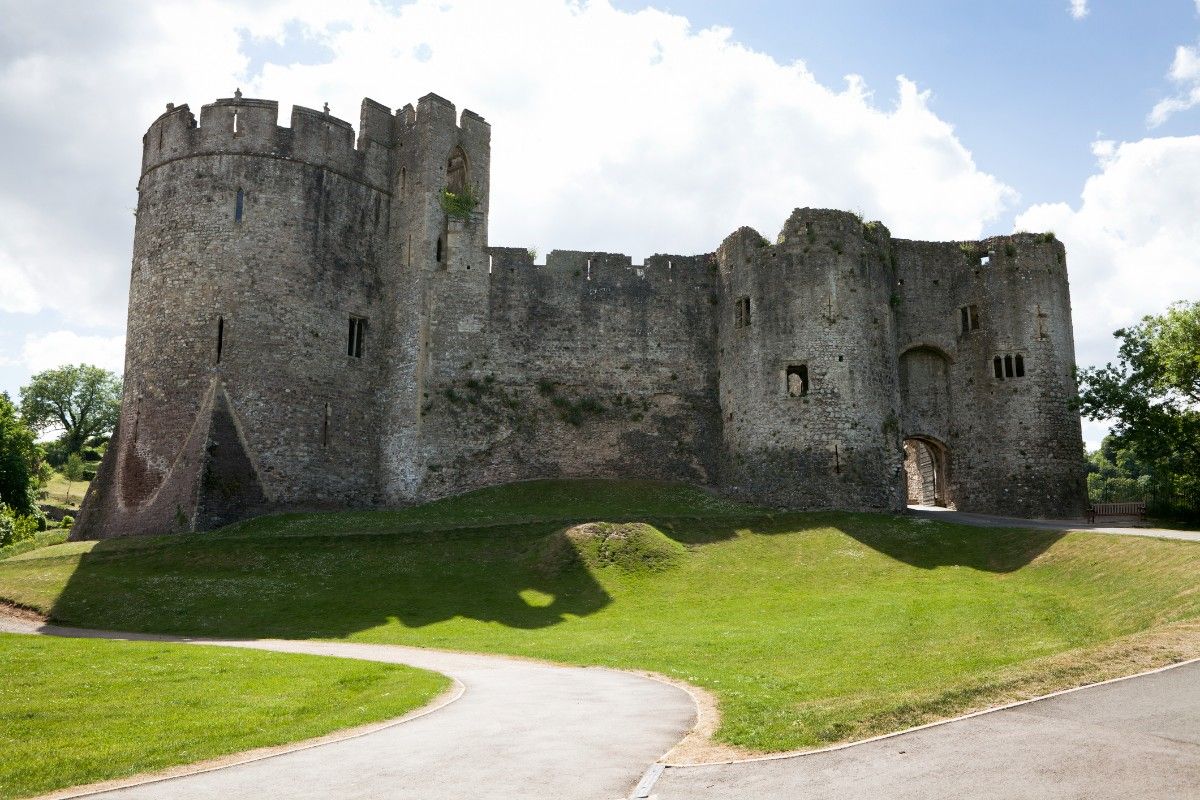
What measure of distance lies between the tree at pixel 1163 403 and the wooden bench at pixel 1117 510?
93 centimetres

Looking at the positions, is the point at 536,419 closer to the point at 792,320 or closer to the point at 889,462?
the point at 792,320

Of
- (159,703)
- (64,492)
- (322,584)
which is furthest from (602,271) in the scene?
(64,492)

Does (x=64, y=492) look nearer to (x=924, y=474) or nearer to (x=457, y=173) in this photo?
(x=457, y=173)

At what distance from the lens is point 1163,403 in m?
35.0

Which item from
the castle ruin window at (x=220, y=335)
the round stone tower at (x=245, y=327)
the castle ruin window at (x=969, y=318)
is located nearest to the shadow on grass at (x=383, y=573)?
the round stone tower at (x=245, y=327)

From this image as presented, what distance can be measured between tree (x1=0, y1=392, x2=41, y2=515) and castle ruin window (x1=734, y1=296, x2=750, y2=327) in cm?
3810

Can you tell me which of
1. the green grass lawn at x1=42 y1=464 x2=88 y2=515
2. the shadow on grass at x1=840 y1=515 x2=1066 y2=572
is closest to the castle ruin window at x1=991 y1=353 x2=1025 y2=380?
the shadow on grass at x1=840 y1=515 x2=1066 y2=572

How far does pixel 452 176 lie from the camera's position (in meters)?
42.2

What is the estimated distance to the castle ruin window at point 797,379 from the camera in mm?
37250

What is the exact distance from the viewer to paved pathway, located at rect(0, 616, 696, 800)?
363 inches

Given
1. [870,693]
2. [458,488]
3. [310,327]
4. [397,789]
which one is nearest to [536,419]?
[458,488]

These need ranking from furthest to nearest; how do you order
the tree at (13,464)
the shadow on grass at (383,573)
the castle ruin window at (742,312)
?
the tree at (13,464), the castle ruin window at (742,312), the shadow on grass at (383,573)

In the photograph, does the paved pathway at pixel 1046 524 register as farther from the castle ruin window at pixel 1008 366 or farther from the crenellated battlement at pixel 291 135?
the crenellated battlement at pixel 291 135

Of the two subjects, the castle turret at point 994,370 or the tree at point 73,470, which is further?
the tree at point 73,470
